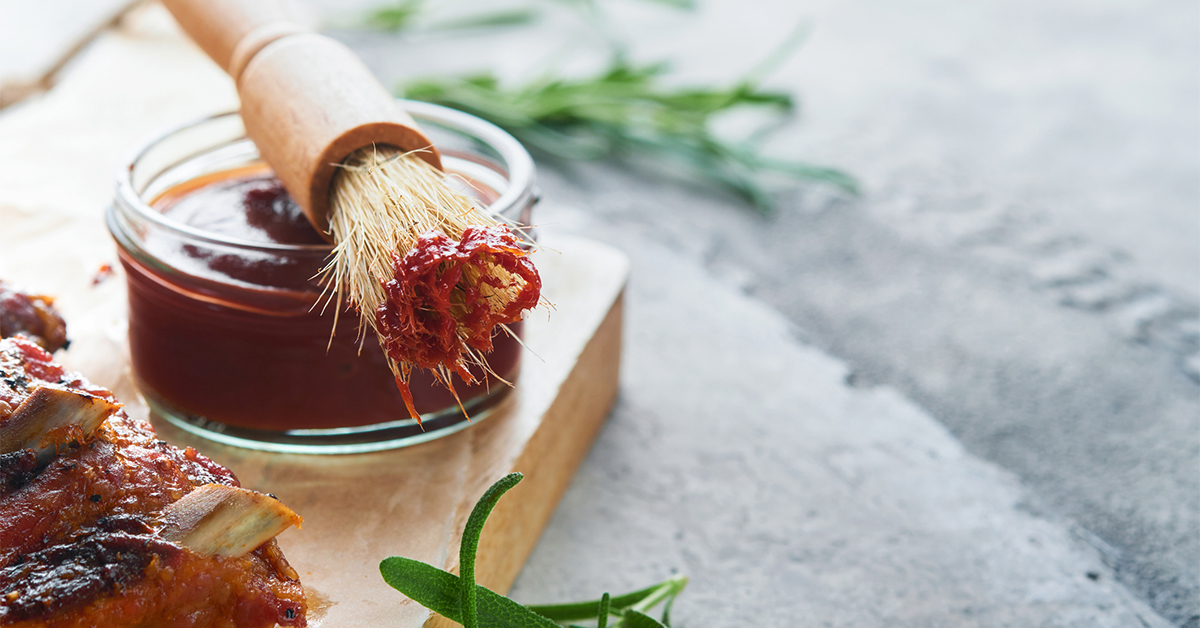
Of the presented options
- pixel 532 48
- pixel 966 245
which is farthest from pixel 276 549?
pixel 532 48

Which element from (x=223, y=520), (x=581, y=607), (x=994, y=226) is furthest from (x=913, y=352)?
(x=223, y=520)

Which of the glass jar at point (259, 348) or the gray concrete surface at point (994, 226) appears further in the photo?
the gray concrete surface at point (994, 226)

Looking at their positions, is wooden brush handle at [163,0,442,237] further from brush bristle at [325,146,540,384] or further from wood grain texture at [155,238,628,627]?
wood grain texture at [155,238,628,627]

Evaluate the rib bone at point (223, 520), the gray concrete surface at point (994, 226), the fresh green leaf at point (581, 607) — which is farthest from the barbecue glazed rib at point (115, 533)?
the gray concrete surface at point (994, 226)

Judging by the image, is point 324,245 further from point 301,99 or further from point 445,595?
point 445,595

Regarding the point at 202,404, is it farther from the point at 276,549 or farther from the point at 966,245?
the point at 966,245

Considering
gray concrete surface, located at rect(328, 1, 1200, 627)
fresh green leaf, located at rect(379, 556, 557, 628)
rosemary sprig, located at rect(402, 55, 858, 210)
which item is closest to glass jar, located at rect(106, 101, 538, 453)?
fresh green leaf, located at rect(379, 556, 557, 628)

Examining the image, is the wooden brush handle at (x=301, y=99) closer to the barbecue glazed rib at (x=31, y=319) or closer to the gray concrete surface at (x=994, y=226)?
the barbecue glazed rib at (x=31, y=319)
